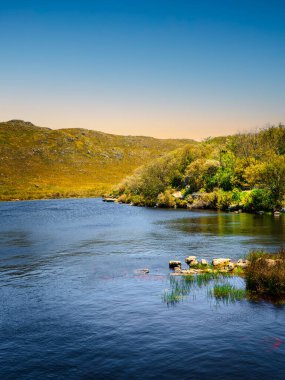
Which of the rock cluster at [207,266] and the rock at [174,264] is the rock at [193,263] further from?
the rock at [174,264]

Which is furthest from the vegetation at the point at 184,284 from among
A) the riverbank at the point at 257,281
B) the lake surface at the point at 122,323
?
the lake surface at the point at 122,323

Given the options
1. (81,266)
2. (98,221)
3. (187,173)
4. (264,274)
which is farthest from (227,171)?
(264,274)

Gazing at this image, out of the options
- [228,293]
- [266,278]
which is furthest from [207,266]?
[266,278]

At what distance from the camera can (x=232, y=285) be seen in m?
29.4

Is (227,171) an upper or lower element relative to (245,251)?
upper

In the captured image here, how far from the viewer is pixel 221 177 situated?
105125 mm

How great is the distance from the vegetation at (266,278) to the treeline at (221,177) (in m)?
56.7

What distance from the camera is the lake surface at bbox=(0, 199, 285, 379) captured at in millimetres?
17484

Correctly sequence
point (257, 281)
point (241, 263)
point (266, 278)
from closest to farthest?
point (266, 278) < point (257, 281) < point (241, 263)

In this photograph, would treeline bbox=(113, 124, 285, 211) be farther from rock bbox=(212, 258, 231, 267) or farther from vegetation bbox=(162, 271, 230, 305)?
vegetation bbox=(162, 271, 230, 305)

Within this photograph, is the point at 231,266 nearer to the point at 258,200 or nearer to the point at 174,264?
the point at 174,264

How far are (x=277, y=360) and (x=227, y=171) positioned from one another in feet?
299

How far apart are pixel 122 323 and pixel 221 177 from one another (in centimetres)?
8596

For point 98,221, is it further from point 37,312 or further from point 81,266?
point 37,312
